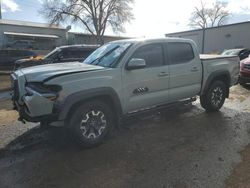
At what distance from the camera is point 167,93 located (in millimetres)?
6023

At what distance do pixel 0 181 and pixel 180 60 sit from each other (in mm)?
4300

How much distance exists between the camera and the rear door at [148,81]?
17.4 ft

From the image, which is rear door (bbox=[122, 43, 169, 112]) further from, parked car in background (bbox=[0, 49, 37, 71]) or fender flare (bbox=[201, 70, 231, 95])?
parked car in background (bbox=[0, 49, 37, 71])

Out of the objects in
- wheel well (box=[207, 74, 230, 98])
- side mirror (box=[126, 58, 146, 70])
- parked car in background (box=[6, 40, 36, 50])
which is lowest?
wheel well (box=[207, 74, 230, 98])

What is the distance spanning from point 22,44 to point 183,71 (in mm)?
31581

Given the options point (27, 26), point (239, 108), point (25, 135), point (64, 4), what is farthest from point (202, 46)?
point (25, 135)

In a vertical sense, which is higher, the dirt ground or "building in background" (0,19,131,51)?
"building in background" (0,19,131,51)

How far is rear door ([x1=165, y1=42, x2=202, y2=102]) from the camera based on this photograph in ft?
20.0

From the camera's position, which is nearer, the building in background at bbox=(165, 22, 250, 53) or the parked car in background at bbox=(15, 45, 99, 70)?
the parked car in background at bbox=(15, 45, 99, 70)

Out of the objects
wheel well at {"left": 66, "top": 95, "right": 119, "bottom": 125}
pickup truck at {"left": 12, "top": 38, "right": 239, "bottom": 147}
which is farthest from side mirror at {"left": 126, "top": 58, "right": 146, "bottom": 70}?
wheel well at {"left": 66, "top": 95, "right": 119, "bottom": 125}

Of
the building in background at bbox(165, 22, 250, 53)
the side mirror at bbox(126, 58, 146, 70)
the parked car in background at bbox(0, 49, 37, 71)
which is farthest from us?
the building in background at bbox(165, 22, 250, 53)

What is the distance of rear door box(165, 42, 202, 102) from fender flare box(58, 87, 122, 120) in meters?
1.50

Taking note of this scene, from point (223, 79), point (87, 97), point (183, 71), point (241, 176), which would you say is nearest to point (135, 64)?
point (87, 97)

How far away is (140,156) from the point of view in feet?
15.0
